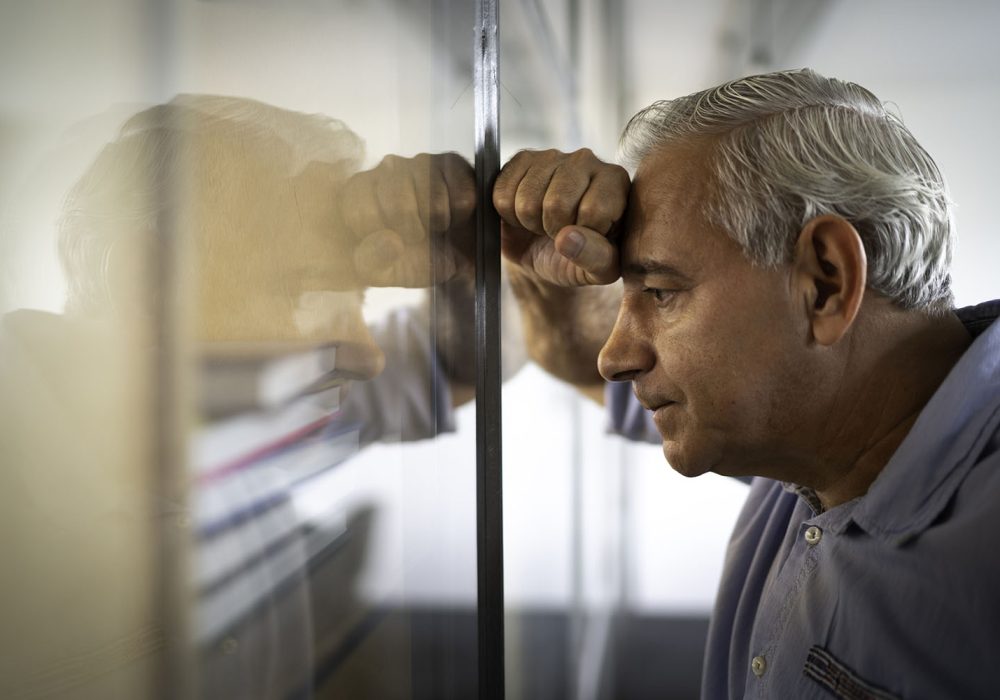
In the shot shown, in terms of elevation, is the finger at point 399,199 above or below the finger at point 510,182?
below

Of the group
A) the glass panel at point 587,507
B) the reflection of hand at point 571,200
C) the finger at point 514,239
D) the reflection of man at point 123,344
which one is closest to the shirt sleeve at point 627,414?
the glass panel at point 587,507

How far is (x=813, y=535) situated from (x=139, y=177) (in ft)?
2.45

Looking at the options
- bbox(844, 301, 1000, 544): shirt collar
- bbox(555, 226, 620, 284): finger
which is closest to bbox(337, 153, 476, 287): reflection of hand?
bbox(555, 226, 620, 284): finger

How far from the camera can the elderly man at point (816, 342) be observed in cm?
67

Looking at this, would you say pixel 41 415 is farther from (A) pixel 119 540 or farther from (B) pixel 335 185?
(B) pixel 335 185

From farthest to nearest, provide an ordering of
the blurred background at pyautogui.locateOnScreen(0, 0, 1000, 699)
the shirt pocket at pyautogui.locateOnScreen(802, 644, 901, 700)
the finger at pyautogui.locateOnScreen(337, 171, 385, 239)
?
the shirt pocket at pyautogui.locateOnScreen(802, 644, 901, 700) < the finger at pyautogui.locateOnScreen(337, 171, 385, 239) < the blurred background at pyautogui.locateOnScreen(0, 0, 1000, 699)

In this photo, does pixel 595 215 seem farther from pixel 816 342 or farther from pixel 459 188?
pixel 816 342

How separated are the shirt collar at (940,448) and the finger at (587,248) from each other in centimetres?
33

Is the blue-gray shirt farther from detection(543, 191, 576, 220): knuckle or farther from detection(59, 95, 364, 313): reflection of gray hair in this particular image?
detection(59, 95, 364, 313): reflection of gray hair

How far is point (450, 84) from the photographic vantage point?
0.73 metres

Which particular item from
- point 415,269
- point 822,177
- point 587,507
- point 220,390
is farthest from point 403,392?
point 587,507

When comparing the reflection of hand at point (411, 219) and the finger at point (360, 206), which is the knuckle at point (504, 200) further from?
the finger at point (360, 206)

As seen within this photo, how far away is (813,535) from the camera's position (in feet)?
2.62

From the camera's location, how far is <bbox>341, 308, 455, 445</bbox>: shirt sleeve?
56cm
